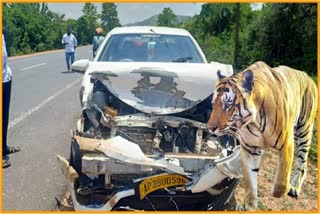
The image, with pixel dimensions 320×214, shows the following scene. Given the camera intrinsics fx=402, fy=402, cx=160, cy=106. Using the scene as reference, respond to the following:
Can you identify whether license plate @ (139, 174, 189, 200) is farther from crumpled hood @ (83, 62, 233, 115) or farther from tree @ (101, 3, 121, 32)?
tree @ (101, 3, 121, 32)

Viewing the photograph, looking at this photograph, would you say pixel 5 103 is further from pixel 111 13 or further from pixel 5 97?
pixel 111 13

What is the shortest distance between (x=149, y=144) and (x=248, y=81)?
4.30ft

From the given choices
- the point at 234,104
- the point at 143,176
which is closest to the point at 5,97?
the point at 143,176

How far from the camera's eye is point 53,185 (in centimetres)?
425

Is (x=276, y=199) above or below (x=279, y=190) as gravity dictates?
below

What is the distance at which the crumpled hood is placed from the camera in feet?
12.3

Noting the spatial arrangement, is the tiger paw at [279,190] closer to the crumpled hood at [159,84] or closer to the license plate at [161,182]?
the license plate at [161,182]

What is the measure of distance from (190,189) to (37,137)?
136 inches

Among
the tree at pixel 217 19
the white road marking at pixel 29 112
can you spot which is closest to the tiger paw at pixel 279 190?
the white road marking at pixel 29 112

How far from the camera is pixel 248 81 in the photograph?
277 cm

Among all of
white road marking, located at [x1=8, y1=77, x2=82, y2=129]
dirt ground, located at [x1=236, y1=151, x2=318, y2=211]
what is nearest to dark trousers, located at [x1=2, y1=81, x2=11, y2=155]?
white road marking, located at [x1=8, y1=77, x2=82, y2=129]

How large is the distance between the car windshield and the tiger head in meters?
2.08

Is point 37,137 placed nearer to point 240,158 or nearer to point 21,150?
point 21,150

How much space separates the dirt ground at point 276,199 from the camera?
12.2 feet
